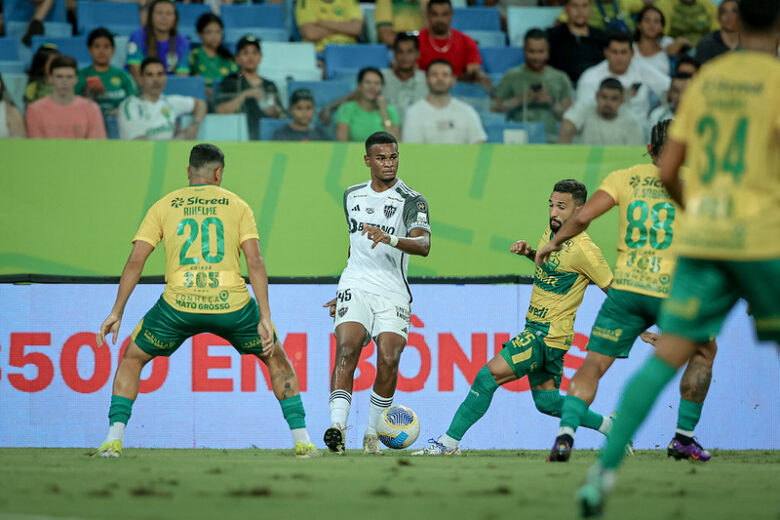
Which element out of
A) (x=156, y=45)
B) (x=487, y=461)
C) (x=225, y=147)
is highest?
(x=156, y=45)

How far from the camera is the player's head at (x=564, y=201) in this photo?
8352 mm

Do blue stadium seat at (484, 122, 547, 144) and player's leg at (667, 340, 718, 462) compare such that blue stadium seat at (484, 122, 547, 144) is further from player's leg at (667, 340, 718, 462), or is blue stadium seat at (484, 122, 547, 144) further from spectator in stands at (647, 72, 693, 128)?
player's leg at (667, 340, 718, 462)

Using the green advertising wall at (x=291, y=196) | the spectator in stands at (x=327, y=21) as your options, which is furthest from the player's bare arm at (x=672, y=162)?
the spectator in stands at (x=327, y=21)

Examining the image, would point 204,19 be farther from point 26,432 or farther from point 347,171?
point 26,432

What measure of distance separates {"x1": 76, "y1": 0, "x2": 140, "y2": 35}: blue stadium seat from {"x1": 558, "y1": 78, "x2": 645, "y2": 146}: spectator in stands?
5.68 meters

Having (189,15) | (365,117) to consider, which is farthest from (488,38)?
(189,15)

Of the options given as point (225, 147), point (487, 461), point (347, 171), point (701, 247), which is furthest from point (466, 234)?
point (701, 247)

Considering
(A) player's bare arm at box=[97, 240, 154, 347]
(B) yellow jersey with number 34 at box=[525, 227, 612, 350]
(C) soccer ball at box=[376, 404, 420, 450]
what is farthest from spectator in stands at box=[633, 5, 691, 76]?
(A) player's bare arm at box=[97, 240, 154, 347]

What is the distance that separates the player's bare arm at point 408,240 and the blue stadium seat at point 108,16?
674cm

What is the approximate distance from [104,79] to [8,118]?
3.68ft

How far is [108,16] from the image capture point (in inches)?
539

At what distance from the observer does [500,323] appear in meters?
9.81

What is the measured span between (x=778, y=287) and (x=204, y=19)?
9.78m

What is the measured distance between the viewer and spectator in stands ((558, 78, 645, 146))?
1163cm
